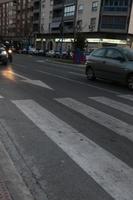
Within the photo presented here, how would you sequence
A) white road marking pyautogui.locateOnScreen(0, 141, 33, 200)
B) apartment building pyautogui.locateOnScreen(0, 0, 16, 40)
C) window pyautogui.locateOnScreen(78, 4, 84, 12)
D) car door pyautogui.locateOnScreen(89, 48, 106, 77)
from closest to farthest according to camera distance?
white road marking pyautogui.locateOnScreen(0, 141, 33, 200), car door pyautogui.locateOnScreen(89, 48, 106, 77), window pyautogui.locateOnScreen(78, 4, 84, 12), apartment building pyautogui.locateOnScreen(0, 0, 16, 40)

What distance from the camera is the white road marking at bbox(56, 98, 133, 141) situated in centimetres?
618

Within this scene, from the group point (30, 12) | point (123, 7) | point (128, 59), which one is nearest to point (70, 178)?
point (128, 59)

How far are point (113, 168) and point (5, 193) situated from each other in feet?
5.18

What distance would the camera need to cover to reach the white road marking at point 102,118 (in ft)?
20.3

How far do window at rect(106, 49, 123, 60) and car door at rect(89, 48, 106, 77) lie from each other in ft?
0.97

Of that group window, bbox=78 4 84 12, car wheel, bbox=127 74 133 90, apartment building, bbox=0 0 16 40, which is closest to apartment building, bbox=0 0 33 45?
apartment building, bbox=0 0 16 40

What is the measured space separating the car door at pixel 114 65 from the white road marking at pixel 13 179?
831 cm

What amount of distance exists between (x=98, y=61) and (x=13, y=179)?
1032 centimetres

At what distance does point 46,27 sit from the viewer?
274 ft

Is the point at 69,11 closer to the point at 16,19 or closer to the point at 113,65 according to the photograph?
the point at 16,19

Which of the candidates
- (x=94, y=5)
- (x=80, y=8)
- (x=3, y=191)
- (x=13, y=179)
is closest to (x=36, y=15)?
(x=80, y=8)

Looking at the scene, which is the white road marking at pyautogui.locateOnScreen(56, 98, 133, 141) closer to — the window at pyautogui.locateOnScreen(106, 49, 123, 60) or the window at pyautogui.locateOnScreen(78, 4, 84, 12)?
the window at pyautogui.locateOnScreen(106, 49, 123, 60)

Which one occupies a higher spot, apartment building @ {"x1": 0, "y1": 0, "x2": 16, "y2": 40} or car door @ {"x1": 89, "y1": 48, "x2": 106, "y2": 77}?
apartment building @ {"x1": 0, "y1": 0, "x2": 16, "y2": 40}

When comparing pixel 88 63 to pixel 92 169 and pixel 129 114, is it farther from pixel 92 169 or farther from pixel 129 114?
pixel 92 169
